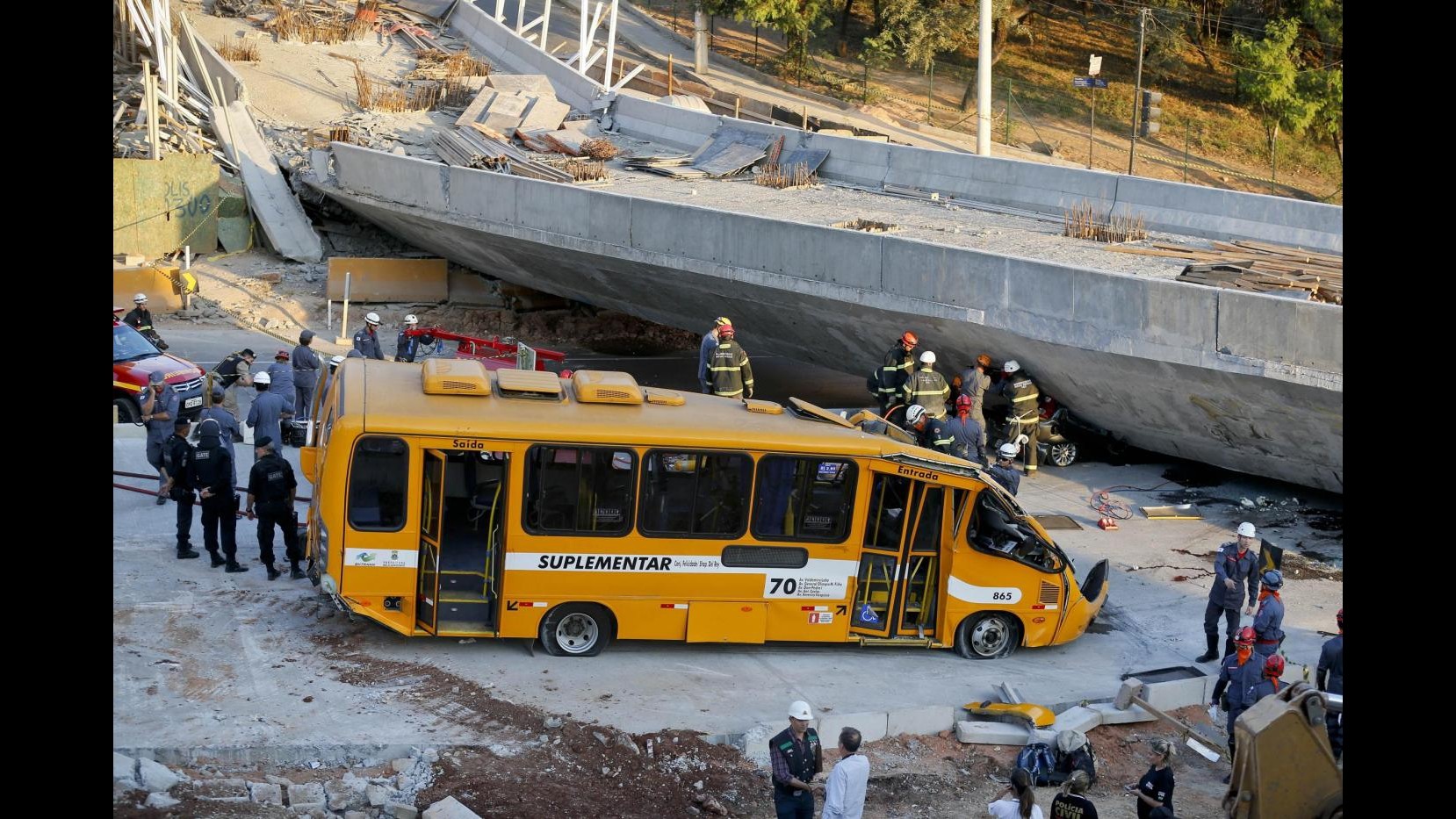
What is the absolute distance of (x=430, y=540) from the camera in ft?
38.7

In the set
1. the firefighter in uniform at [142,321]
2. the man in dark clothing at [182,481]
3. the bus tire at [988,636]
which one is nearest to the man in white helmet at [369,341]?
the firefighter in uniform at [142,321]

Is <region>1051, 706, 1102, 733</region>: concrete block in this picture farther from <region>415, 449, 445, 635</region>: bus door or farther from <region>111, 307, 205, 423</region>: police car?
<region>111, 307, 205, 423</region>: police car

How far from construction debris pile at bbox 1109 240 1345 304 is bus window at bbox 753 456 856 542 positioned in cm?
681

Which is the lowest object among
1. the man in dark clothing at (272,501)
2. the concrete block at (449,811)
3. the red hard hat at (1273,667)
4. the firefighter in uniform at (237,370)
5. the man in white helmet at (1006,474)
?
the concrete block at (449,811)

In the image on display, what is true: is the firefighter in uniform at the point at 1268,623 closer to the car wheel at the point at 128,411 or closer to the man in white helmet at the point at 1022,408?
the man in white helmet at the point at 1022,408

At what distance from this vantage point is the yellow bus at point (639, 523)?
11.7 meters

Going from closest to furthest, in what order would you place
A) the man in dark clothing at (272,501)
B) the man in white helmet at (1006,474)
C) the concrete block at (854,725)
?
1. the concrete block at (854,725)
2. the man in dark clothing at (272,501)
3. the man in white helmet at (1006,474)

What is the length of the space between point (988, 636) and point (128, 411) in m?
12.0

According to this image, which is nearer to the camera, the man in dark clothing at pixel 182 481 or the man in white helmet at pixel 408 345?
the man in dark clothing at pixel 182 481

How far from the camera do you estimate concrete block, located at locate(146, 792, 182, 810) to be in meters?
9.01

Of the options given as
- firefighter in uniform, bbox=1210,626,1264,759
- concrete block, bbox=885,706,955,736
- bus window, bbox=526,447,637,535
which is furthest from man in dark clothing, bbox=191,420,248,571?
firefighter in uniform, bbox=1210,626,1264,759

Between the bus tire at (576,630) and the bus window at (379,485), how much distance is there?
5.08ft

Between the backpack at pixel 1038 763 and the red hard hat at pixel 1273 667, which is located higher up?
the red hard hat at pixel 1273 667
